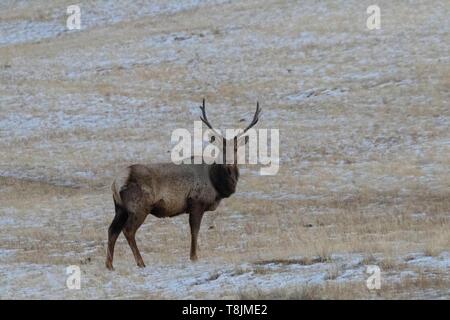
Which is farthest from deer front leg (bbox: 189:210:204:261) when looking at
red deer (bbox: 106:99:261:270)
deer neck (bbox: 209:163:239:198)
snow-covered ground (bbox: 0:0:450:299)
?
deer neck (bbox: 209:163:239:198)

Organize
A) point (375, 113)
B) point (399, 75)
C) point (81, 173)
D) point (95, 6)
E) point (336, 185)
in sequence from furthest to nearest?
1. point (95, 6)
2. point (399, 75)
3. point (375, 113)
4. point (81, 173)
5. point (336, 185)

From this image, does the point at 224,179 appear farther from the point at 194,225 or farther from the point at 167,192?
the point at 167,192

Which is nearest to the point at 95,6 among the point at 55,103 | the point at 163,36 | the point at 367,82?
the point at 163,36

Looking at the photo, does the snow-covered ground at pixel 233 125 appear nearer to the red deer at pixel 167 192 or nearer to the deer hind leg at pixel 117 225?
the deer hind leg at pixel 117 225

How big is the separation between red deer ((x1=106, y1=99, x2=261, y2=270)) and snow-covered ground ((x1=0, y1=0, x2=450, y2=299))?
26.8 inches

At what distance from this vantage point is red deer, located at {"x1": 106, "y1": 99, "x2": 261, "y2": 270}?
15836mm

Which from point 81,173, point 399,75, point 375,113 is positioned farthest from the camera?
point 399,75

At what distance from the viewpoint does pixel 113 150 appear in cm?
3488

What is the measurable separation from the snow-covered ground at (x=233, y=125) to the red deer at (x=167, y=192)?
26.8 inches

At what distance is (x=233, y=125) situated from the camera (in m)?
37.5

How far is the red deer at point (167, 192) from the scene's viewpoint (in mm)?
15836

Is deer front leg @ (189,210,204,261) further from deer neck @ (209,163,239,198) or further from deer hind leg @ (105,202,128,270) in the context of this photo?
deer hind leg @ (105,202,128,270)

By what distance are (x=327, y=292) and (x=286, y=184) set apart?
16909mm

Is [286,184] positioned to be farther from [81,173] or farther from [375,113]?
[375,113]
